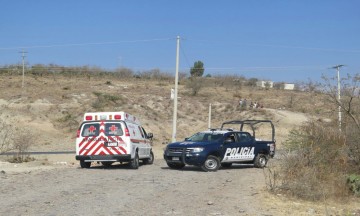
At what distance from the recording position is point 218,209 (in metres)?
11.1

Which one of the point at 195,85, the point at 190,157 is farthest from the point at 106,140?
the point at 195,85

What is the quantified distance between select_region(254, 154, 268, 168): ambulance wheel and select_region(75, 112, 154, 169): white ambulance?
5741 millimetres

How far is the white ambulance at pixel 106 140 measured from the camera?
2134 centimetres

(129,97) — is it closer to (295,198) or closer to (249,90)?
(249,90)

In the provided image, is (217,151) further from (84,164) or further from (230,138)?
(84,164)

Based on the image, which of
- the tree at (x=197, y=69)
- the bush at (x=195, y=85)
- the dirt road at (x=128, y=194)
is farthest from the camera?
the tree at (x=197, y=69)

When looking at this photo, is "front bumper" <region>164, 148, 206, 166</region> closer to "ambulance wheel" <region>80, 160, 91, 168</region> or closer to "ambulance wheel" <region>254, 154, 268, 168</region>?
"ambulance wheel" <region>254, 154, 268, 168</region>

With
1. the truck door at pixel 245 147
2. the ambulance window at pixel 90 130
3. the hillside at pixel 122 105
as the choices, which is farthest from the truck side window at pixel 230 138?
the hillside at pixel 122 105

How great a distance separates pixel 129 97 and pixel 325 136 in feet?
172

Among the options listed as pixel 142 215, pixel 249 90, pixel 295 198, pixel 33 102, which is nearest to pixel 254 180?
pixel 295 198

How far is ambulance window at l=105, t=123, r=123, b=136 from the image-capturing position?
21516 millimetres

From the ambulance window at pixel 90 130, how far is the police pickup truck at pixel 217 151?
123 inches

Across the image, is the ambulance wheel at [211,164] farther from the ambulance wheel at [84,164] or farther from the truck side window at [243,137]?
the ambulance wheel at [84,164]

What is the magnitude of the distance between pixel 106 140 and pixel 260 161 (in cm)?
742
